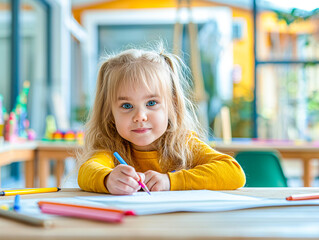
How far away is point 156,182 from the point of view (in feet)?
3.13

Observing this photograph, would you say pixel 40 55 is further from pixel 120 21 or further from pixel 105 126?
pixel 105 126

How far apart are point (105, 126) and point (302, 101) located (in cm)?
336

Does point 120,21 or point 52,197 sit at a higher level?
point 120,21

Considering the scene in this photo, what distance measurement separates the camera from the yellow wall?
18.6 ft

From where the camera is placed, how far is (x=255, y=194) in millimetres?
882

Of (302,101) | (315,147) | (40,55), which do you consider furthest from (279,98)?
(40,55)

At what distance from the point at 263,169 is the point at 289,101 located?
→ 275 cm

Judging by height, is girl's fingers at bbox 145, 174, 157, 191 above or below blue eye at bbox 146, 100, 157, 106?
below

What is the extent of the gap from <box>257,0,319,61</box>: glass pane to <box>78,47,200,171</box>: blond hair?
282 centimetres

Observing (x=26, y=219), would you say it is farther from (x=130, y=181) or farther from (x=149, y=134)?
(x=149, y=134)

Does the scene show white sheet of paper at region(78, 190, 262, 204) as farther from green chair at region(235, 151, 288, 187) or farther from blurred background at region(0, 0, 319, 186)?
blurred background at region(0, 0, 319, 186)

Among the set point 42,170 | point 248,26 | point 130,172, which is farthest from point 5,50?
point 130,172

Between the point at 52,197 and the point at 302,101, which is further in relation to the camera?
the point at 302,101

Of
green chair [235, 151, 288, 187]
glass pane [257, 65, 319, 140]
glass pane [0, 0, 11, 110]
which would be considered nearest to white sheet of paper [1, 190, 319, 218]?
green chair [235, 151, 288, 187]
